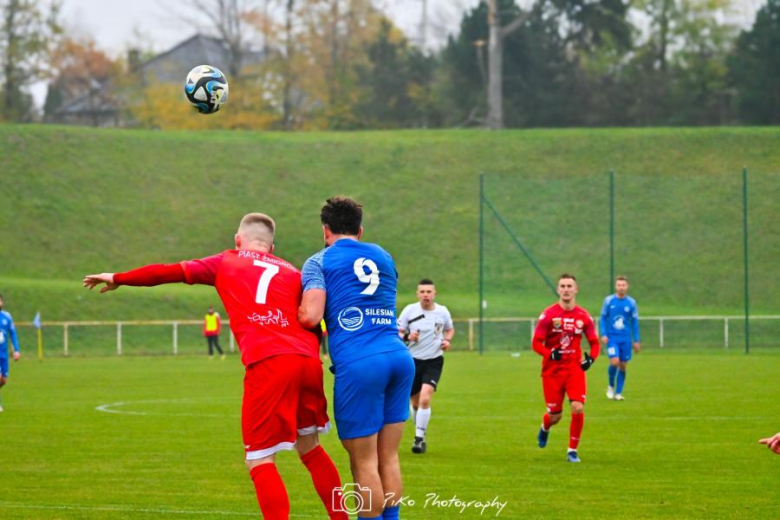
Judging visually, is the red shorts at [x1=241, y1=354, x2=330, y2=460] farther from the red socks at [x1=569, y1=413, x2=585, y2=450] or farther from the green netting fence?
the green netting fence

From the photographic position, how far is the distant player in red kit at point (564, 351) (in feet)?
42.6

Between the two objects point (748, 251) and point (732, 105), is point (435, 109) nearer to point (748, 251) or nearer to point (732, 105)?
point (732, 105)

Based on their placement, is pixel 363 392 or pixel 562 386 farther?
pixel 562 386

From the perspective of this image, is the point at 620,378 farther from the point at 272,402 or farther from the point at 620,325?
the point at 272,402

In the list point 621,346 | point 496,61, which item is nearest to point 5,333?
point 621,346

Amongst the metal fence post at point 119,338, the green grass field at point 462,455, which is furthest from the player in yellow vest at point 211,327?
the green grass field at point 462,455

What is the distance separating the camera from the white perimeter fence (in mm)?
37094

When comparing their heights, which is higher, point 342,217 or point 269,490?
point 342,217

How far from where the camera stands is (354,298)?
7520 mm

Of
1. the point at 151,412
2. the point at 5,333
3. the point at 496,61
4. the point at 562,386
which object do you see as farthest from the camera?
the point at 496,61

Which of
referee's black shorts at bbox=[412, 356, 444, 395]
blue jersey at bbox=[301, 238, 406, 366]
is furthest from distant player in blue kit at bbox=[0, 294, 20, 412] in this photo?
blue jersey at bbox=[301, 238, 406, 366]

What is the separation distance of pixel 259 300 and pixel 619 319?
51.4 feet

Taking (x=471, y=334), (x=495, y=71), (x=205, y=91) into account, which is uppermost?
(x=495, y=71)

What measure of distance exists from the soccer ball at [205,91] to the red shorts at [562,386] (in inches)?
200
